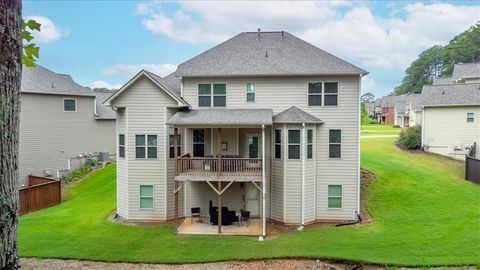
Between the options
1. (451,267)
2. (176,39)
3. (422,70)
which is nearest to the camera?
(451,267)

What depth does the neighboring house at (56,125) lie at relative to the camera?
2672 cm

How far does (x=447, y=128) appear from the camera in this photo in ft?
99.1

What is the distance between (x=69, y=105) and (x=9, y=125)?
29070 mm

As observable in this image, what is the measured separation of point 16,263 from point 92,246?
13099mm

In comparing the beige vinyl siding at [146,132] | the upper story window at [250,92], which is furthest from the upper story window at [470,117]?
the beige vinyl siding at [146,132]

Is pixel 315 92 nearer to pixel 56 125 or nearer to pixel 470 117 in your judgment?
pixel 470 117

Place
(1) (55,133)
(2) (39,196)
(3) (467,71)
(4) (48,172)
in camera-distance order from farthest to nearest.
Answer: (3) (467,71)
(1) (55,133)
(4) (48,172)
(2) (39,196)

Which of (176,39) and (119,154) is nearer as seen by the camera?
(119,154)

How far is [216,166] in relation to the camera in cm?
1762

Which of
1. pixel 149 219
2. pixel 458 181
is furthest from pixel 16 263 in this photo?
pixel 458 181

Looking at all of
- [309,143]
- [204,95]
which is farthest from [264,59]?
[309,143]

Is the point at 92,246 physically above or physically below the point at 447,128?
below

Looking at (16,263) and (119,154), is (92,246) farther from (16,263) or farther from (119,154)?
(16,263)

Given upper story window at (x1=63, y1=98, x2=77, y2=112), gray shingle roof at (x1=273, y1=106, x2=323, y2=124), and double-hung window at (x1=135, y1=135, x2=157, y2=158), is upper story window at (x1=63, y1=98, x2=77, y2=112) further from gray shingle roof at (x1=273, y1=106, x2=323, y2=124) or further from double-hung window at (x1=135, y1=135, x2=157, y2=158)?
gray shingle roof at (x1=273, y1=106, x2=323, y2=124)
